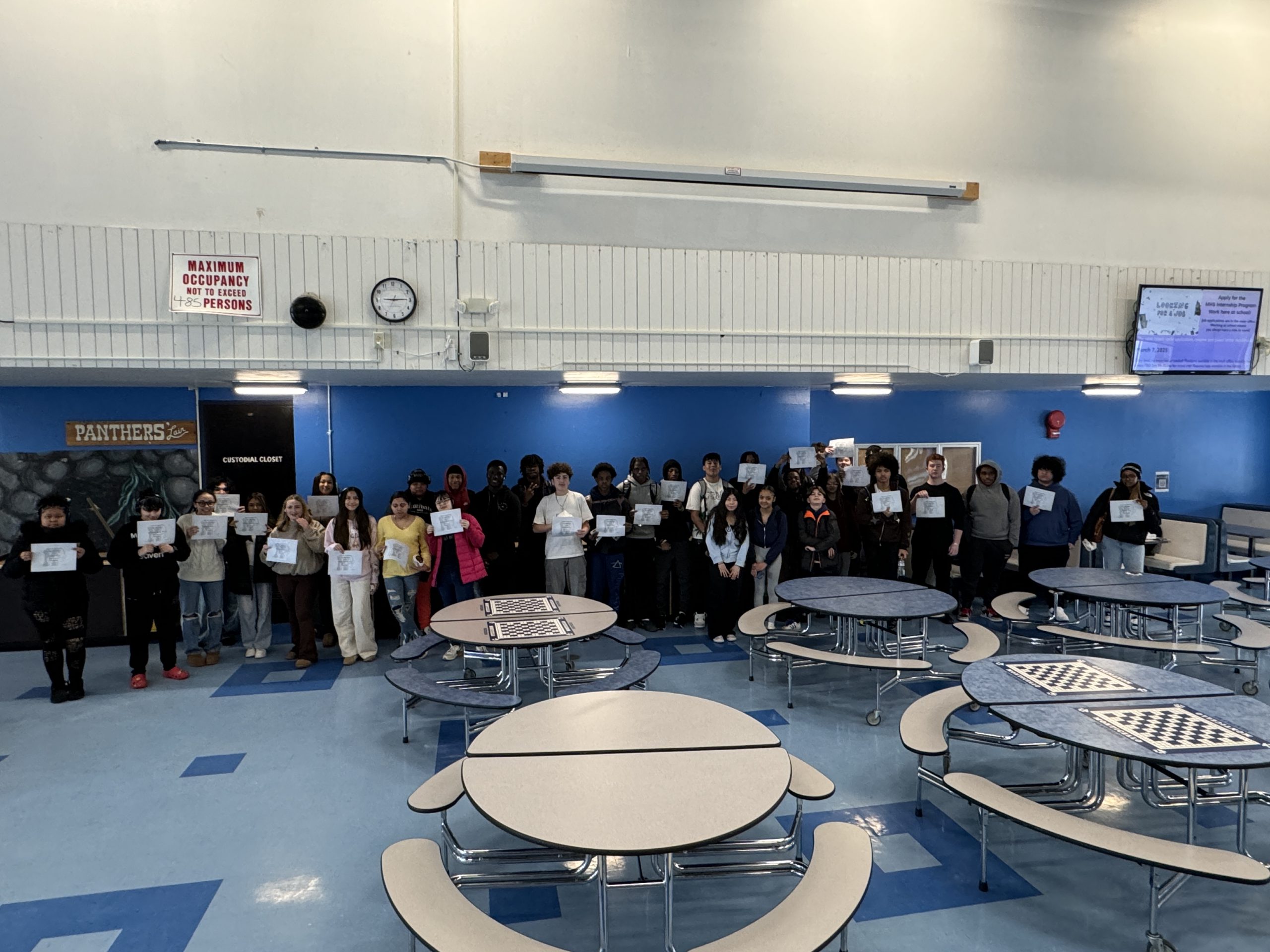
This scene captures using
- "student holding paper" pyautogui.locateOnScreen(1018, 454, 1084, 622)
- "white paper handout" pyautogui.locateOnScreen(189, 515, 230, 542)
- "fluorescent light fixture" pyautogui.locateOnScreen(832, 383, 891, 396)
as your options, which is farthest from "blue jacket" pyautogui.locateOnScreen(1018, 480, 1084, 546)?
"white paper handout" pyautogui.locateOnScreen(189, 515, 230, 542)

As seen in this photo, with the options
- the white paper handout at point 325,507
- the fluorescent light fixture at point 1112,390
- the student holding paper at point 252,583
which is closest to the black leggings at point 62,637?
the student holding paper at point 252,583

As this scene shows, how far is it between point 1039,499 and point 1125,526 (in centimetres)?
102

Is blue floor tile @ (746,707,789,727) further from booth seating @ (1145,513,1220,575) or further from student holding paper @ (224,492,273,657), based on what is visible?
booth seating @ (1145,513,1220,575)

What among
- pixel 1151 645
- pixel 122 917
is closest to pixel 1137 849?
pixel 1151 645

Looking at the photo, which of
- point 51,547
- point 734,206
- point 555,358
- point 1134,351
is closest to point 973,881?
point 555,358

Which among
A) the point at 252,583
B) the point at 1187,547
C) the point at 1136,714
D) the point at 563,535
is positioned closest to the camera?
the point at 1136,714

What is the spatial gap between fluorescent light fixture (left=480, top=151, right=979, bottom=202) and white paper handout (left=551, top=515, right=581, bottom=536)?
11.3ft

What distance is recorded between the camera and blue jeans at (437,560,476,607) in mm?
7664

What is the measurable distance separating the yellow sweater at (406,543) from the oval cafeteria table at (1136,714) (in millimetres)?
5081

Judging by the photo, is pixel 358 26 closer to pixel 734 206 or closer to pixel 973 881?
pixel 734 206

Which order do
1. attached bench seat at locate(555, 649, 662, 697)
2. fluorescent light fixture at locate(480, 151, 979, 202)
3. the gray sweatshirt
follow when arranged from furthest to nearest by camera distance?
the gray sweatshirt
fluorescent light fixture at locate(480, 151, 979, 202)
attached bench seat at locate(555, 649, 662, 697)

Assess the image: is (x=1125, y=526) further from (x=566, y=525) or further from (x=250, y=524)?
(x=250, y=524)

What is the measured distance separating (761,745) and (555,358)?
4.55 meters

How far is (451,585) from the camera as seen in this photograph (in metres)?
7.71
